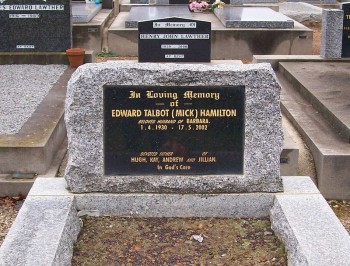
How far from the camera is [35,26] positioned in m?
10.5

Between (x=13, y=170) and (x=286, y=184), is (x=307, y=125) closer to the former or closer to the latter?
(x=286, y=184)

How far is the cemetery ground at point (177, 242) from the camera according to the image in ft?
14.2

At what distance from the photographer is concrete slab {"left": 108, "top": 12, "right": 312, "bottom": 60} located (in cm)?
1280

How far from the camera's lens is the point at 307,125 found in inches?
292

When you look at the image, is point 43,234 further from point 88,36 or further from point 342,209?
point 88,36

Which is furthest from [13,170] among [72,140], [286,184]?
[286,184]

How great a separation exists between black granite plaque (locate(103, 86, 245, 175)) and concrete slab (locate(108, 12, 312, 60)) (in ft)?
26.5

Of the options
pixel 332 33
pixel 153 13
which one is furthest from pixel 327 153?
pixel 153 13

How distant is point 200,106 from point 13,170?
2.50 metres

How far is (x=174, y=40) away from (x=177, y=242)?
527cm

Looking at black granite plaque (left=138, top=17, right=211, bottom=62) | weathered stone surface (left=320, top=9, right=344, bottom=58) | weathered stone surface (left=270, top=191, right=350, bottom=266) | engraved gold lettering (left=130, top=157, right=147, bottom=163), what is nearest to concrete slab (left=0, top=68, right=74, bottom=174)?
engraved gold lettering (left=130, top=157, right=147, bottom=163)

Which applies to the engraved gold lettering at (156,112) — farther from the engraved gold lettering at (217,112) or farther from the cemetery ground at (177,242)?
the cemetery ground at (177,242)

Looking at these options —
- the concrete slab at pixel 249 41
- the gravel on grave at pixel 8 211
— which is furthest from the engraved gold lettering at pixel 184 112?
the concrete slab at pixel 249 41

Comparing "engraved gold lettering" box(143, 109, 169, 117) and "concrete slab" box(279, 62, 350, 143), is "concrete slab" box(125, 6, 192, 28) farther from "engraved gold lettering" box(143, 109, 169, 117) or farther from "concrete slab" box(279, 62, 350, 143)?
"engraved gold lettering" box(143, 109, 169, 117)
